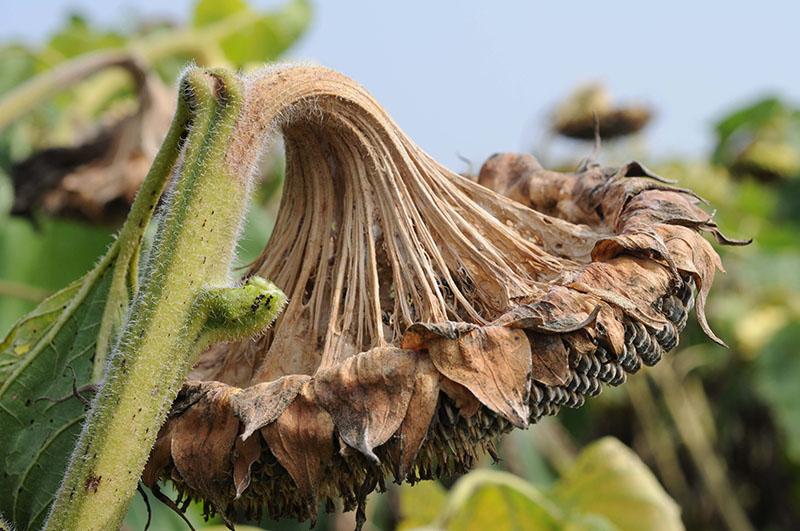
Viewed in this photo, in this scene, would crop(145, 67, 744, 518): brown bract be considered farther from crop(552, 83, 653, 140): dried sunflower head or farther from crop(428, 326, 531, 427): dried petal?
crop(552, 83, 653, 140): dried sunflower head

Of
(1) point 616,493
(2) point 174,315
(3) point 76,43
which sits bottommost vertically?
(1) point 616,493

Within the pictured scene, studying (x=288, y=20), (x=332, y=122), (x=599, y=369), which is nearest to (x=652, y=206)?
(x=599, y=369)

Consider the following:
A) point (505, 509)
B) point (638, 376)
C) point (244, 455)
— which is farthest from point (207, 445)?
point (638, 376)

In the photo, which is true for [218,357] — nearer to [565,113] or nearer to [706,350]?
[706,350]

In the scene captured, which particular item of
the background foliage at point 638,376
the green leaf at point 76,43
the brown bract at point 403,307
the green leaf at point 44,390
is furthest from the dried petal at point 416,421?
the green leaf at point 76,43

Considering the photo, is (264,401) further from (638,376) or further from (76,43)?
(638,376)
